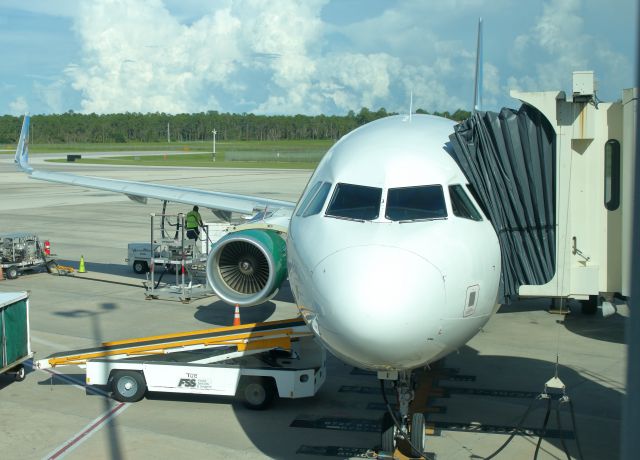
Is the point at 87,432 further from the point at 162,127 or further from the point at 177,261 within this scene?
the point at 162,127

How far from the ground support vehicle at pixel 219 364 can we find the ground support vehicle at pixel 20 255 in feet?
38.5

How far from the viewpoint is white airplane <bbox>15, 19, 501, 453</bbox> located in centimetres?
708

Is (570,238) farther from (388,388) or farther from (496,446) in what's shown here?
(388,388)

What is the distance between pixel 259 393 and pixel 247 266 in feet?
10.5

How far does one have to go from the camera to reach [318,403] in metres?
12.2

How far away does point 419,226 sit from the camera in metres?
7.99

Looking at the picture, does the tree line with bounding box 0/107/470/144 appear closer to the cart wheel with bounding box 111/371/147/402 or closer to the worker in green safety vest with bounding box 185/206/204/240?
the worker in green safety vest with bounding box 185/206/204/240

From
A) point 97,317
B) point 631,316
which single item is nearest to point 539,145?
point 631,316

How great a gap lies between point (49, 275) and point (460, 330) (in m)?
19.1

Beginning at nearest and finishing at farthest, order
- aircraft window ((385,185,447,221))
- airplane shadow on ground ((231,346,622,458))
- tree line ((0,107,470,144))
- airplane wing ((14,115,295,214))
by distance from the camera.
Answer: aircraft window ((385,185,447,221)) < airplane shadow on ground ((231,346,622,458)) < airplane wing ((14,115,295,214)) < tree line ((0,107,470,144))

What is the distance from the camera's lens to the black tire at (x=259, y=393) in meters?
11.8

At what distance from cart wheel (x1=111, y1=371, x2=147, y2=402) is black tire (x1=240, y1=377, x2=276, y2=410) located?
5.83 ft

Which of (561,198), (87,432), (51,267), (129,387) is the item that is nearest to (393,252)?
(561,198)

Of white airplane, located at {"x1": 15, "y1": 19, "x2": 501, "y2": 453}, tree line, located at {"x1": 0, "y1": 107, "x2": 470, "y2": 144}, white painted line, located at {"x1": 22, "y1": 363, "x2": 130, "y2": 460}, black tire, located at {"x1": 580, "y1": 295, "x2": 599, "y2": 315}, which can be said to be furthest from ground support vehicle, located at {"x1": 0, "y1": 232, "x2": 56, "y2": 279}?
tree line, located at {"x1": 0, "y1": 107, "x2": 470, "y2": 144}
